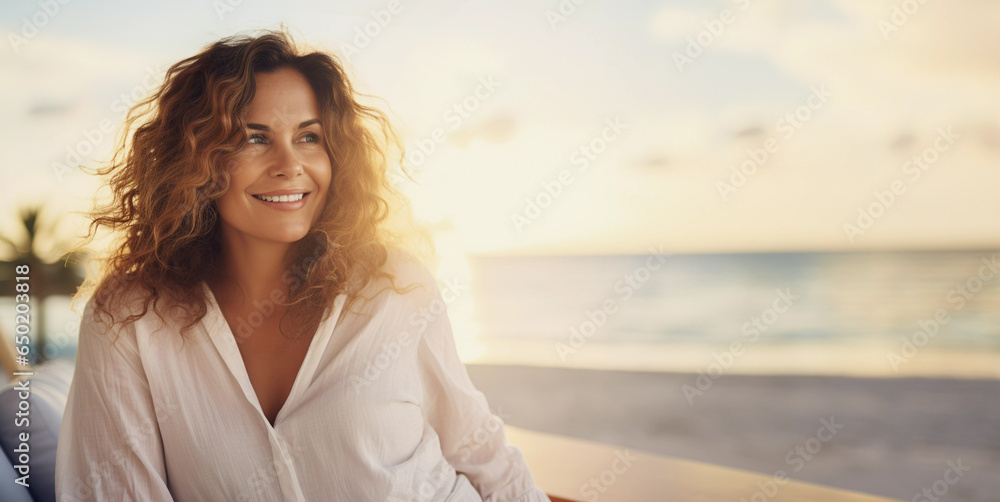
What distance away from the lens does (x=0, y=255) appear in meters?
8.80

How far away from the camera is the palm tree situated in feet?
26.7

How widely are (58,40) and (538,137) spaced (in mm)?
9568

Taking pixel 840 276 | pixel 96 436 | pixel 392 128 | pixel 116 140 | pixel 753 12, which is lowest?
pixel 96 436

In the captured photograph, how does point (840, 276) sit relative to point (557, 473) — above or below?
above

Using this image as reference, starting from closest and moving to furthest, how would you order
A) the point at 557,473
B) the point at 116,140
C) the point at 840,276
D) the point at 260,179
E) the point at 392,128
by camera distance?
the point at 260,179
the point at 116,140
the point at 392,128
the point at 557,473
the point at 840,276

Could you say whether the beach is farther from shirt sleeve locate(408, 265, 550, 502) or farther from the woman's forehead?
the woman's forehead

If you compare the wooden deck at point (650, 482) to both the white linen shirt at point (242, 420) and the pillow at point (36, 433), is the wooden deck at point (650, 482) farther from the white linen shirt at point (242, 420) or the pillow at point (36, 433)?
the pillow at point (36, 433)

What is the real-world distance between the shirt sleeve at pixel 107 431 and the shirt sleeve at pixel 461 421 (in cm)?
52

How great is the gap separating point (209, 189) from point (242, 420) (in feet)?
1.49

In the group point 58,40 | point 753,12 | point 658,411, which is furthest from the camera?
point 753,12

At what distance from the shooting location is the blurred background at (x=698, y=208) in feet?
21.2

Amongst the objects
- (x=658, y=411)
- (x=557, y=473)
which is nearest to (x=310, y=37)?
Result: (x=557, y=473)

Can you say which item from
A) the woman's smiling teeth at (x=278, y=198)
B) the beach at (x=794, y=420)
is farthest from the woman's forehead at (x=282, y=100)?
the beach at (x=794, y=420)

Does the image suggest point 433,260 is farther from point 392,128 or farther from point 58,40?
point 58,40
